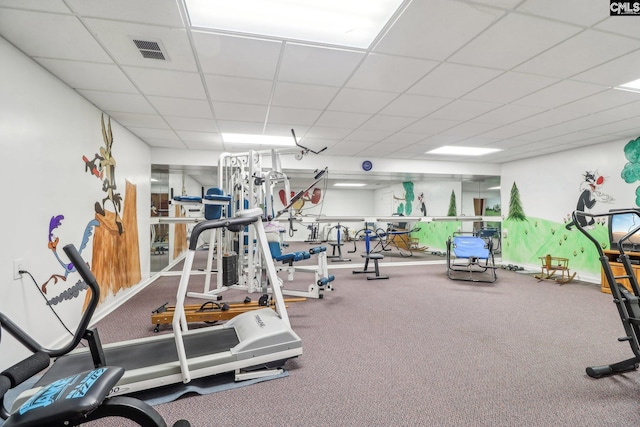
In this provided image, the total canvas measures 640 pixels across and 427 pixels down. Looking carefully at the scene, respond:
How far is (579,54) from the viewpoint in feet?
7.55

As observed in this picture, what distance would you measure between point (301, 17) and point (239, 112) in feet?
6.36

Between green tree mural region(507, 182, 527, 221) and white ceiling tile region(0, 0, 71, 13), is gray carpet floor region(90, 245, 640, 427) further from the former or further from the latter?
green tree mural region(507, 182, 527, 221)

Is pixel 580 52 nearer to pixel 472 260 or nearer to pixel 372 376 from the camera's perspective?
pixel 372 376

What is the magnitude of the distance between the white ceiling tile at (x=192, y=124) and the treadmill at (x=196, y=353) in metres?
2.28

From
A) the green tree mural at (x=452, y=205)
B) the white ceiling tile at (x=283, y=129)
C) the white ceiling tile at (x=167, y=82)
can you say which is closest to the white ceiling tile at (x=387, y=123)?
the white ceiling tile at (x=283, y=129)

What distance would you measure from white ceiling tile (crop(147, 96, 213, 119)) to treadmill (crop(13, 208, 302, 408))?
179cm

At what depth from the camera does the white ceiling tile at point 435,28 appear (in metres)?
1.80

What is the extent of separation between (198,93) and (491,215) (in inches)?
287

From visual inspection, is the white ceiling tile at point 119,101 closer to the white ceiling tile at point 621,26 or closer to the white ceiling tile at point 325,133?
the white ceiling tile at point 325,133

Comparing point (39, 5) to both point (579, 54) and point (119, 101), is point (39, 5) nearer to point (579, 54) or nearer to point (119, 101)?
point (119, 101)

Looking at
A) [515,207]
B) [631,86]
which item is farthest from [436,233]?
[631,86]

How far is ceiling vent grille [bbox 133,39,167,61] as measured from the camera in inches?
84.2

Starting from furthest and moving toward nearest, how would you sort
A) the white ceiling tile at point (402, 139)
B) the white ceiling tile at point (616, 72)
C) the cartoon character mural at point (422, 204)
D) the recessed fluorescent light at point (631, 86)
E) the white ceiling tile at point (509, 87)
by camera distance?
the cartoon character mural at point (422, 204) → the white ceiling tile at point (402, 139) → the recessed fluorescent light at point (631, 86) → the white ceiling tile at point (509, 87) → the white ceiling tile at point (616, 72)

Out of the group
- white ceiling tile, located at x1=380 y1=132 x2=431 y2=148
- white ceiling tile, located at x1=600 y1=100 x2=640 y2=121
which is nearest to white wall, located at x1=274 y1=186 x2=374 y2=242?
white ceiling tile, located at x1=380 y1=132 x2=431 y2=148
